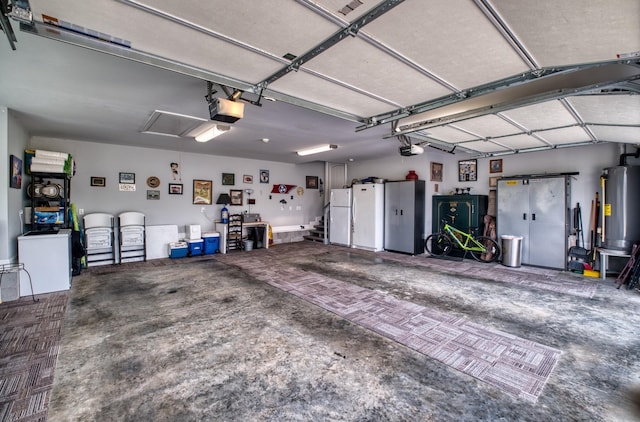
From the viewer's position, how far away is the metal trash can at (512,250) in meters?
6.24

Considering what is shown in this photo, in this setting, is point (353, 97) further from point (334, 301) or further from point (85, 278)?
point (85, 278)

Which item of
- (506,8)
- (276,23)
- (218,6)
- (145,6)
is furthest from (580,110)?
(145,6)

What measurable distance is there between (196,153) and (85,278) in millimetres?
3987

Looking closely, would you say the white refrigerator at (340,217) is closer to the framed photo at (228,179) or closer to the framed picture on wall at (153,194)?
the framed photo at (228,179)

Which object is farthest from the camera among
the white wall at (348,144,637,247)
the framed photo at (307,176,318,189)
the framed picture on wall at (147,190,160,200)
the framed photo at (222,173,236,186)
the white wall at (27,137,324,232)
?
the framed photo at (307,176,318,189)

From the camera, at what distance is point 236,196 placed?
8883 mm

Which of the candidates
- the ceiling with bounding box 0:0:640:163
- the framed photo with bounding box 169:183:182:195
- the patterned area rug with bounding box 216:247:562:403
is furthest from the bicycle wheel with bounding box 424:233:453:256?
the framed photo with bounding box 169:183:182:195

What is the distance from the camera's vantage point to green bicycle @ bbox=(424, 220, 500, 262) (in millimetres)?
6824

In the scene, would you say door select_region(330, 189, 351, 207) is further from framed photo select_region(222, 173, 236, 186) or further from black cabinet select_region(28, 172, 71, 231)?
black cabinet select_region(28, 172, 71, 231)

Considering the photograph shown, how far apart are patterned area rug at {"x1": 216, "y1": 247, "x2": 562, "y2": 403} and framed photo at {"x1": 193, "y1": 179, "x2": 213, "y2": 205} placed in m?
4.55

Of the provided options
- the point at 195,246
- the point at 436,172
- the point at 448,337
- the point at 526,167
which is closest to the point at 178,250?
the point at 195,246

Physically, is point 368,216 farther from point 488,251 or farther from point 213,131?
point 213,131

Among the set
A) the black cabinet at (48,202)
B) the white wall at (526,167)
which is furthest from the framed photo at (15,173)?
the white wall at (526,167)

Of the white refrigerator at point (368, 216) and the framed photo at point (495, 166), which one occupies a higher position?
the framed photo at point (495, 166)
